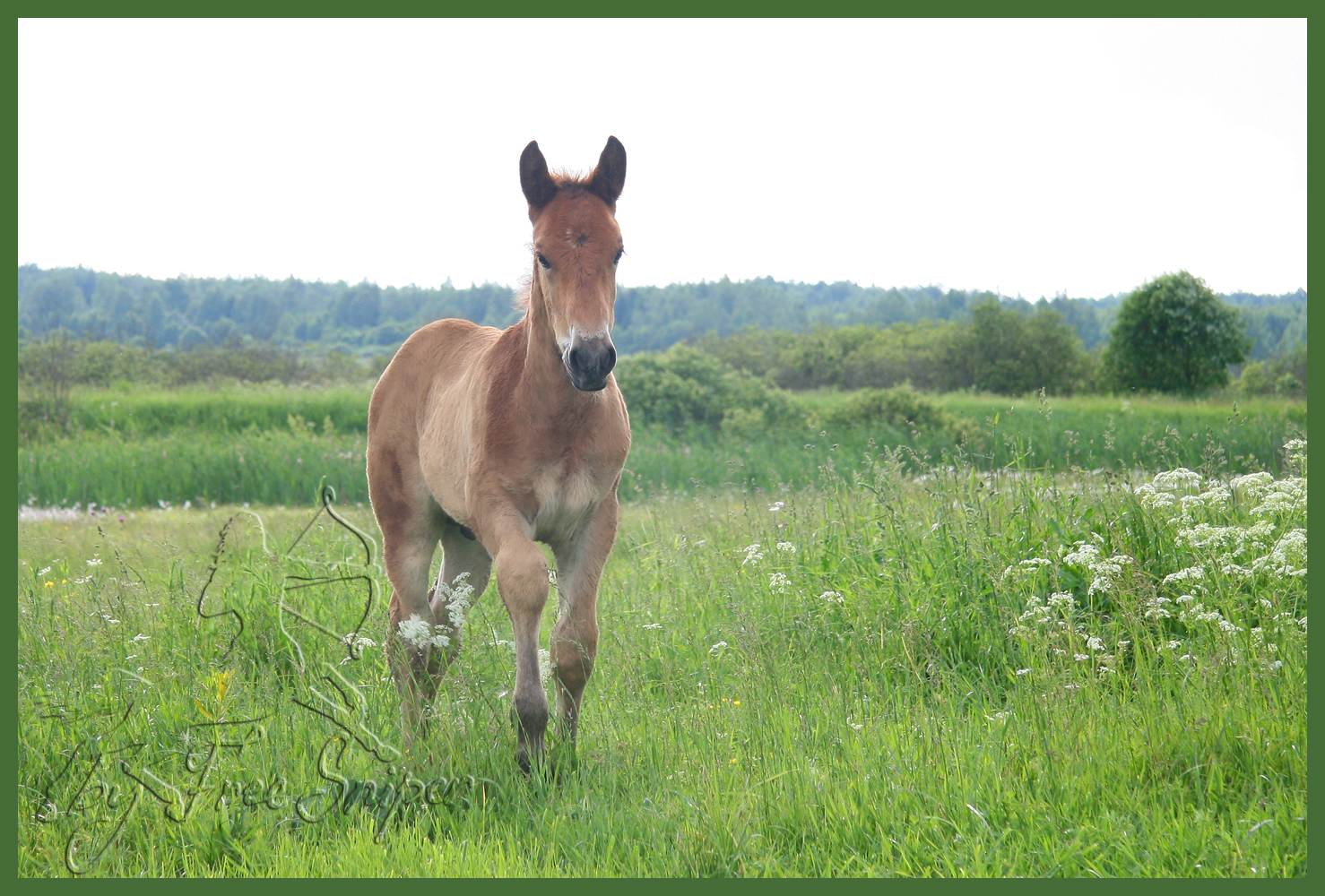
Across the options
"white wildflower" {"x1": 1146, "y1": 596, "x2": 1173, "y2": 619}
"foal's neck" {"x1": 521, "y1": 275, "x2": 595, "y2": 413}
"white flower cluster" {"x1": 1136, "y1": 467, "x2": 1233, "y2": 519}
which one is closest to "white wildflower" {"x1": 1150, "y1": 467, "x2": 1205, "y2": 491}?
"white flower cluster" {"x1": 1136, "y1": 467, "x2": 1233, "y2": 519}

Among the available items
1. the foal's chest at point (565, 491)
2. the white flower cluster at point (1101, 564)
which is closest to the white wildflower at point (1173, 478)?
the white flower cluster at point (1101, 564)

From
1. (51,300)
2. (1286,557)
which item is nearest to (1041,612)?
(1286,557)

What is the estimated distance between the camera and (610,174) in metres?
3.70

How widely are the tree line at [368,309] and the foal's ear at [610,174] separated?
2028 inches

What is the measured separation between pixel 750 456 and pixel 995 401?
16035 mm

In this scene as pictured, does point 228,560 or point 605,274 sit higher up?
point 605,274

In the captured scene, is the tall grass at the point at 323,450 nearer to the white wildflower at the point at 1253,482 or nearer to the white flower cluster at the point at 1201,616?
the white wildflower at the point at 1253,482

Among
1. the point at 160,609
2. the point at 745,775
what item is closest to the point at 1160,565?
the point at 745,775

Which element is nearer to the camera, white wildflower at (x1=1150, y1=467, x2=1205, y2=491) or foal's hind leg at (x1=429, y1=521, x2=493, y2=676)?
foal's hind leg at (x1=429, y1=521, x2=493, y2=676)

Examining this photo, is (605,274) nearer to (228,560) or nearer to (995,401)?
(228,560)

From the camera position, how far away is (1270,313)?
40.3m

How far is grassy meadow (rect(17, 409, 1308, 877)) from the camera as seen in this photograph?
116 inches

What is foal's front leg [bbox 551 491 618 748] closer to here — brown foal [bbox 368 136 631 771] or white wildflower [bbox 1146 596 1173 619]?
brown foal [bbox 368 136 631 771]

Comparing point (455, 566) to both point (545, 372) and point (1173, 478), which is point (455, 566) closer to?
point (545, 372)
